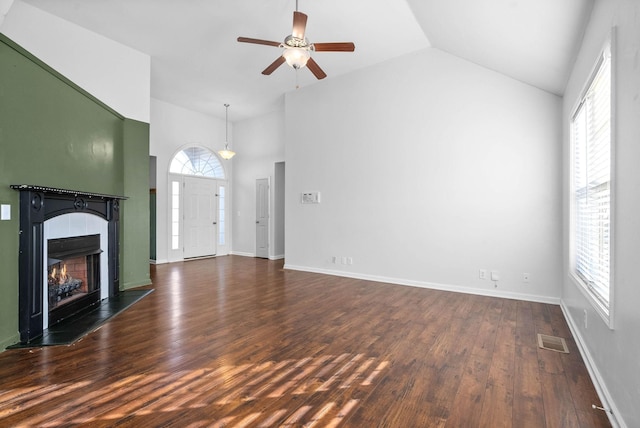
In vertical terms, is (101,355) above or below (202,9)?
below

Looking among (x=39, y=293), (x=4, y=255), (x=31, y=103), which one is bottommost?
(x=39, y=293)

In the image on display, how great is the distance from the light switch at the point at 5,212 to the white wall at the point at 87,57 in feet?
7.86

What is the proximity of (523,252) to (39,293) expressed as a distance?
5.54 metres

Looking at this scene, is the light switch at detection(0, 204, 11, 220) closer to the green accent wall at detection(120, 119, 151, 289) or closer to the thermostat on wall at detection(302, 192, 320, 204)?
the green accent wall at detection(120, 119, 151, 289)

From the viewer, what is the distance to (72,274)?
3686 mm

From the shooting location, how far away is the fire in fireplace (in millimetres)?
3208

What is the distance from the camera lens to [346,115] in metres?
5.79

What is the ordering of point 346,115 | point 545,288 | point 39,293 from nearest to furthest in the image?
point 39,293 → point 545,288 → point 346,115

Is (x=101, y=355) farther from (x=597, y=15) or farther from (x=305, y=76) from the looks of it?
(x=305, y=76)

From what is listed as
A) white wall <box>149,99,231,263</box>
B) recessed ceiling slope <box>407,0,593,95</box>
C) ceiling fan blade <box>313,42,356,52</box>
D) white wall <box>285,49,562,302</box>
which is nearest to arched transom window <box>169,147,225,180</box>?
white wall <box>149,99,231,263</box>

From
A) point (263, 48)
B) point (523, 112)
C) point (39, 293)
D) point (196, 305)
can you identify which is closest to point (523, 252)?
point (523, 112)

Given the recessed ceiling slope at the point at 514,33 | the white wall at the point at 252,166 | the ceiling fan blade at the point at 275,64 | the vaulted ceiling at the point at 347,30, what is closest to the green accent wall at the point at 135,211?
the vaulted ceiling at the point at 347,30

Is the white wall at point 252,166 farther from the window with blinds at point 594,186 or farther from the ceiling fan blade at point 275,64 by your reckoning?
the window with blinds at point 594,186

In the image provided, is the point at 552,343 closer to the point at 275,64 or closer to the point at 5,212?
the point at 275,64
